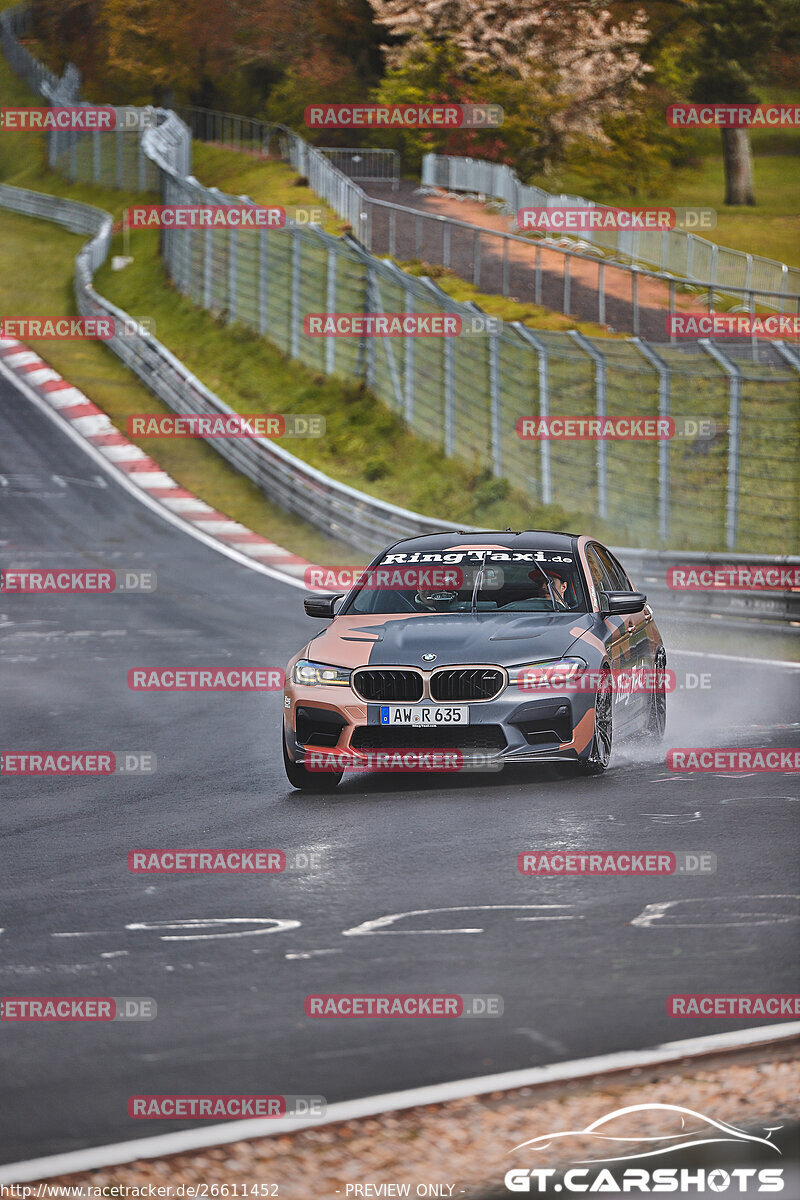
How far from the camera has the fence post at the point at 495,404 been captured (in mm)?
25125

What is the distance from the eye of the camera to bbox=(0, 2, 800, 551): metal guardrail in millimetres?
21844

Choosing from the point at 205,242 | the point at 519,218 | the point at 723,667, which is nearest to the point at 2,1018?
the point at 723,667

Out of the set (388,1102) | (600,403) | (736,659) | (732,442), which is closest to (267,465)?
(600,403)

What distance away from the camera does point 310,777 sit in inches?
387

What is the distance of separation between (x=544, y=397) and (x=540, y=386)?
0.19 m

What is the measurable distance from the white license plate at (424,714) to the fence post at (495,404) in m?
16.2

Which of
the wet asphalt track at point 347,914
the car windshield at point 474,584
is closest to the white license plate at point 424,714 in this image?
the wet asphalt track at point 347,914

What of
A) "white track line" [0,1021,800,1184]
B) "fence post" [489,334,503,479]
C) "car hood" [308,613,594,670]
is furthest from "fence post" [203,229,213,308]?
"white track line" [0,1021,800,1184]

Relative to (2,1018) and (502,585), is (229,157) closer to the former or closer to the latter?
(502,585)

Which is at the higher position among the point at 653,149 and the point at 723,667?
the point at 653,149

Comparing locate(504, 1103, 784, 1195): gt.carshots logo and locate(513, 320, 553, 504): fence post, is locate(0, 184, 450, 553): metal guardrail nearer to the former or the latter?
locate(513, 320, 553, 504): fence post

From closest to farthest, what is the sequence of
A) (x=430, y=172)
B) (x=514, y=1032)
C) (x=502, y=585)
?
(x=514, y=1032) < (x=502, y=585) < (x=430, y=172)

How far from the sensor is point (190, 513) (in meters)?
27.9

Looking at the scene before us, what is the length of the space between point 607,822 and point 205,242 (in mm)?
33757
